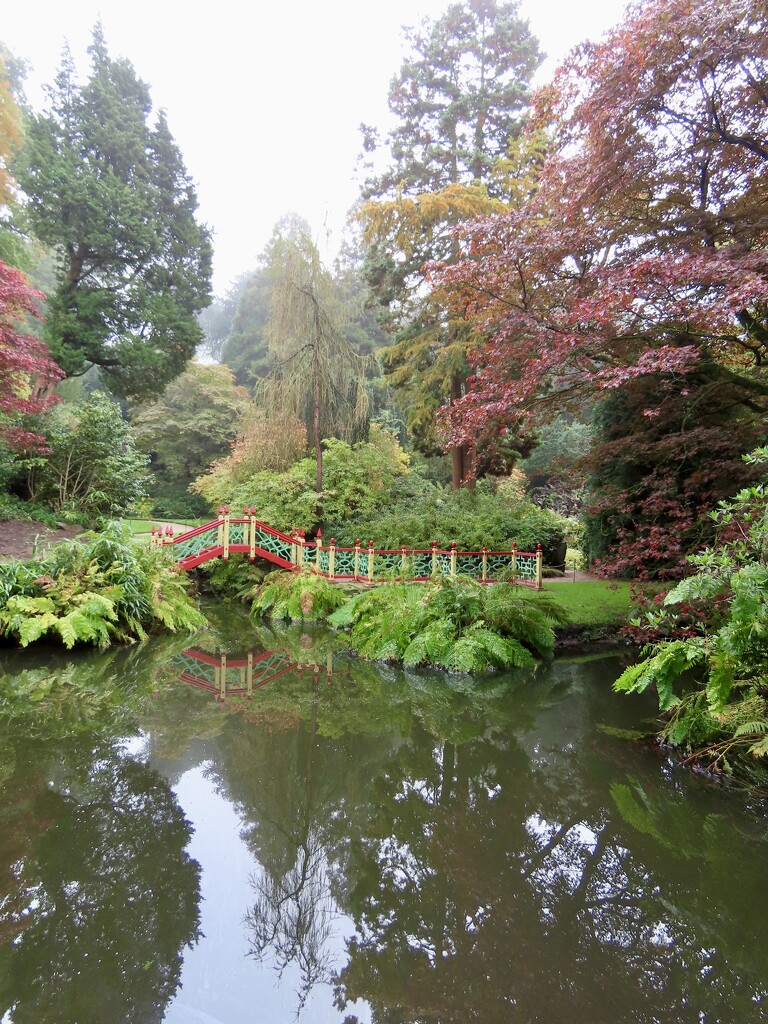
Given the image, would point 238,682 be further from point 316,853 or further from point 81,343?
point 81,343

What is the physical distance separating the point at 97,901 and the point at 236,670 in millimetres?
4162

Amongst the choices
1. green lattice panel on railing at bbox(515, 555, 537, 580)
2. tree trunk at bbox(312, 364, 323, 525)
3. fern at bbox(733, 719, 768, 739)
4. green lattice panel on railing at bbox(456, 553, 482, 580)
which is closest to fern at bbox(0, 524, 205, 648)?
tree trunk at bbox(312, 364, 323, 525)

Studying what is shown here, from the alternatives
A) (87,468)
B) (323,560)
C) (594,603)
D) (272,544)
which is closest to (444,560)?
(323,560)

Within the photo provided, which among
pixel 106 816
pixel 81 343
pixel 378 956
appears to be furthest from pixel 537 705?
pixel 81 343

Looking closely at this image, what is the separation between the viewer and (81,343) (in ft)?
44.5

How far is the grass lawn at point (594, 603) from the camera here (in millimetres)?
7676

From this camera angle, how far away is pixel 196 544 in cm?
A: 1016

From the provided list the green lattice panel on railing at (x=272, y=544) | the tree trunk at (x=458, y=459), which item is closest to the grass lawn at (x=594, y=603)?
the tree trunk at (x=458, y=459)

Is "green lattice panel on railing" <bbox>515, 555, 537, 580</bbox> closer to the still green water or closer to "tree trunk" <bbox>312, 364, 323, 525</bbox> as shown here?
"tree trunk" <bbox>312, 364, 323, 525</bbox>

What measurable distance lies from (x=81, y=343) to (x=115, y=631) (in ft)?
31.9

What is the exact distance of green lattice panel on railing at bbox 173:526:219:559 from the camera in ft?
33.0

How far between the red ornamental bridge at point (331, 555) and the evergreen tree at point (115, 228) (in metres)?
6.55

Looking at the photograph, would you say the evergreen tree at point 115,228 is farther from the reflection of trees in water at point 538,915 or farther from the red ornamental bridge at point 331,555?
the reflection of trees in water at point 538,915

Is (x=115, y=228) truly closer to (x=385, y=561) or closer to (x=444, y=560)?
(x=385, y=561)
